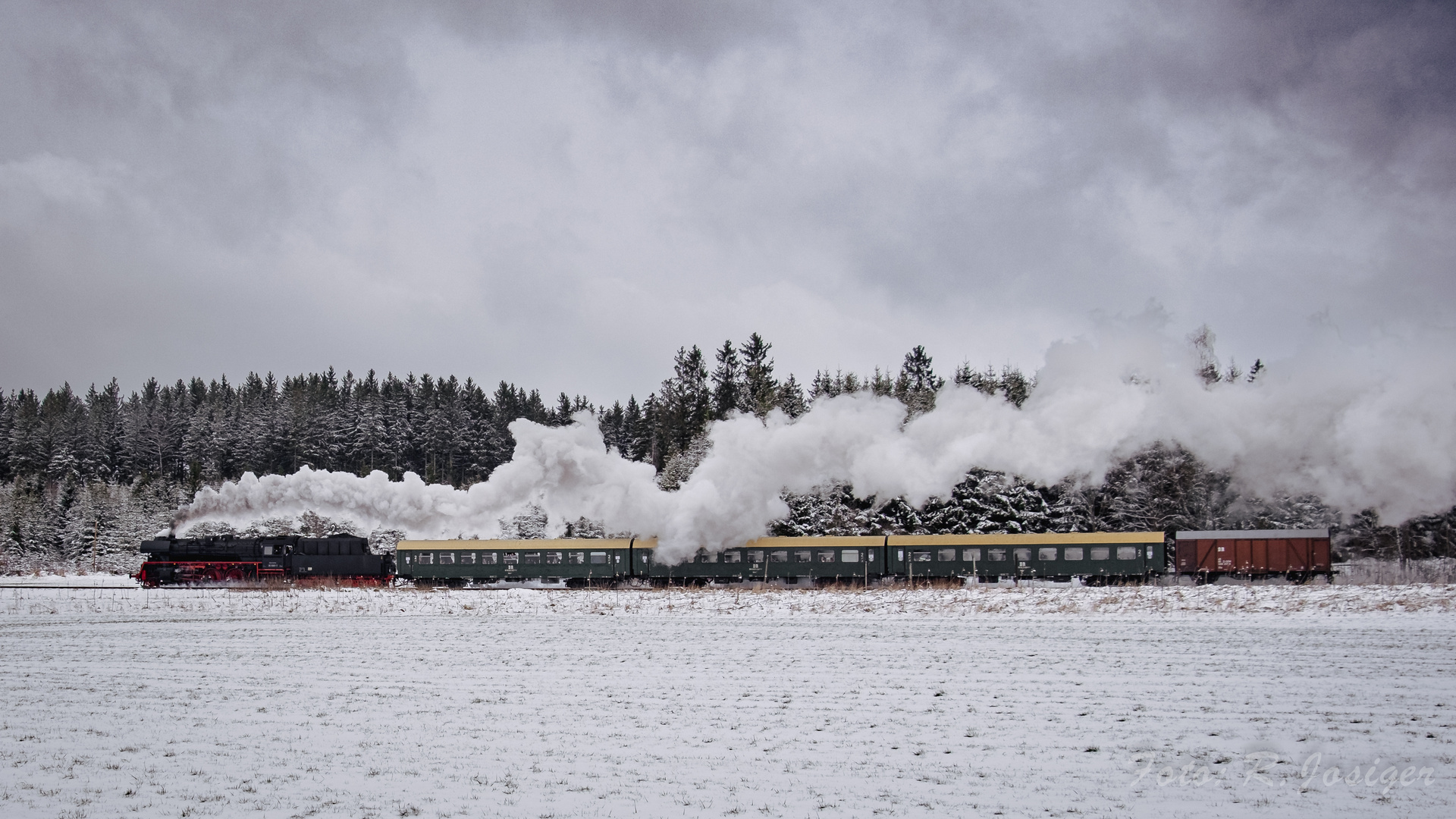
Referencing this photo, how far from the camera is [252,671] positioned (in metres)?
20.4

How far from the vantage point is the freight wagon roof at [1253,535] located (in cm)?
4338

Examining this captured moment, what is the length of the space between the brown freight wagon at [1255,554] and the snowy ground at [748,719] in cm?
1442

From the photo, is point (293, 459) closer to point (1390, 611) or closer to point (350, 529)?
point (350, 529)

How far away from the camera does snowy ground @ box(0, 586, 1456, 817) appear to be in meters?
10.9

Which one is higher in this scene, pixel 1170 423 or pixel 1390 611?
pixel 1170 423

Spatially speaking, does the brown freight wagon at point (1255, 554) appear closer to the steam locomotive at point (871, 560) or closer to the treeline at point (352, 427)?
the steam locomotive at point (871, 560)

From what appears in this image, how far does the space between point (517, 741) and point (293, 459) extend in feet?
334

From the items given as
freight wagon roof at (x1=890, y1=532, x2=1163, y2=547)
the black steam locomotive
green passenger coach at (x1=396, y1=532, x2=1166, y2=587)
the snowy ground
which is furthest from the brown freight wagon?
the black steam locomotive

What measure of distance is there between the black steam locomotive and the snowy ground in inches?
971

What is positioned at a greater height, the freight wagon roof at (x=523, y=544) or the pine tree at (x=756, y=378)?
the pine tree at (x=756, y=378)

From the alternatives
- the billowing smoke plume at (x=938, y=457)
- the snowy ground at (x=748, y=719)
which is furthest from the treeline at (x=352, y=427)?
the snowy ground at (x=748, y=719)

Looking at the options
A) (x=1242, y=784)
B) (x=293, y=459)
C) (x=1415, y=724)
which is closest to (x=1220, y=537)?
(x=1415, y=724)

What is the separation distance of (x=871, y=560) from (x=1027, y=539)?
776cm

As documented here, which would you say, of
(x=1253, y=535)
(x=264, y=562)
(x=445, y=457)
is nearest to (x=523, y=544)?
(x=264, y=562)
